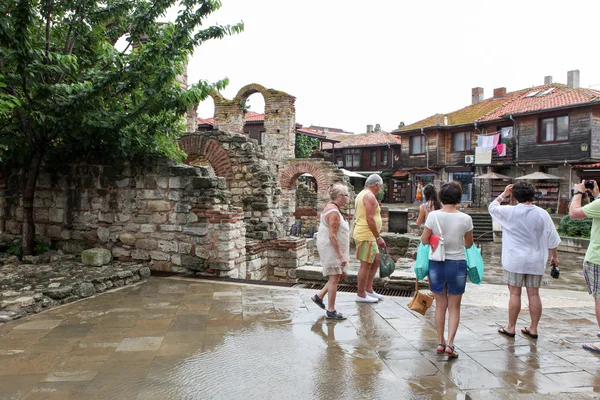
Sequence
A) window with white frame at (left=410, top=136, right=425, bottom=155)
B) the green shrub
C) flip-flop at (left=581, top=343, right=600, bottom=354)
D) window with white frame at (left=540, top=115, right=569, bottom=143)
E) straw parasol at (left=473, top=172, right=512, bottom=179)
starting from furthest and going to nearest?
window with white frame at (left=410, top=136, right=425, bottom=155) → straw parasol at (left=473, top=172, right=512, bottom=179) → window with white frame at (left=540, top=115, right=569, bottom=143) → the green shrub → flip-flop at (left=581, top=343, right=600, bottom=354)

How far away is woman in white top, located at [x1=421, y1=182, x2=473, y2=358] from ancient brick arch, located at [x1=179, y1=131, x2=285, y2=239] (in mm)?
6090

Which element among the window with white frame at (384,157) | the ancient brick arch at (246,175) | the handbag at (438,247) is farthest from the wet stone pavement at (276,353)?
the window with white frame at (384,157)

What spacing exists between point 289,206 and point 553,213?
15440 millimetres

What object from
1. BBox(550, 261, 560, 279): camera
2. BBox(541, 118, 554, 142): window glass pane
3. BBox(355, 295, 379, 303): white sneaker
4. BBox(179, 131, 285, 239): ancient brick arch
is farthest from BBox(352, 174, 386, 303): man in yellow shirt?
BBox(541, 118, 554, 142): window glass pane

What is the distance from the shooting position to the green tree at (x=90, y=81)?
6062 mm

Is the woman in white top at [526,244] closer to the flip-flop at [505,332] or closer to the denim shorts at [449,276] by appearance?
the flip-flop at [505,332]

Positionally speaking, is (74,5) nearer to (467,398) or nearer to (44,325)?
(44,325)

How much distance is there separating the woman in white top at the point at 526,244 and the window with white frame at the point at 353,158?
1395 inches

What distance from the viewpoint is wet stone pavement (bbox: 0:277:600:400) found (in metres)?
3.18

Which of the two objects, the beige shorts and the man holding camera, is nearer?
the man holding camera

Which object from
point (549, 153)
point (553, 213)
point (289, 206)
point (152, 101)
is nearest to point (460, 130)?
point (549, 153)

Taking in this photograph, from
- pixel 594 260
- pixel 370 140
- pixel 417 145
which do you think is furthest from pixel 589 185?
pixel 370 140

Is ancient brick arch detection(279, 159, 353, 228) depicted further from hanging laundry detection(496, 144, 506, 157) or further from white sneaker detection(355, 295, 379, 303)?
white sneaker detection(355, 295, 379, 303)

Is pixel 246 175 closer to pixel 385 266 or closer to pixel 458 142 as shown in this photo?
pixel 385 266
